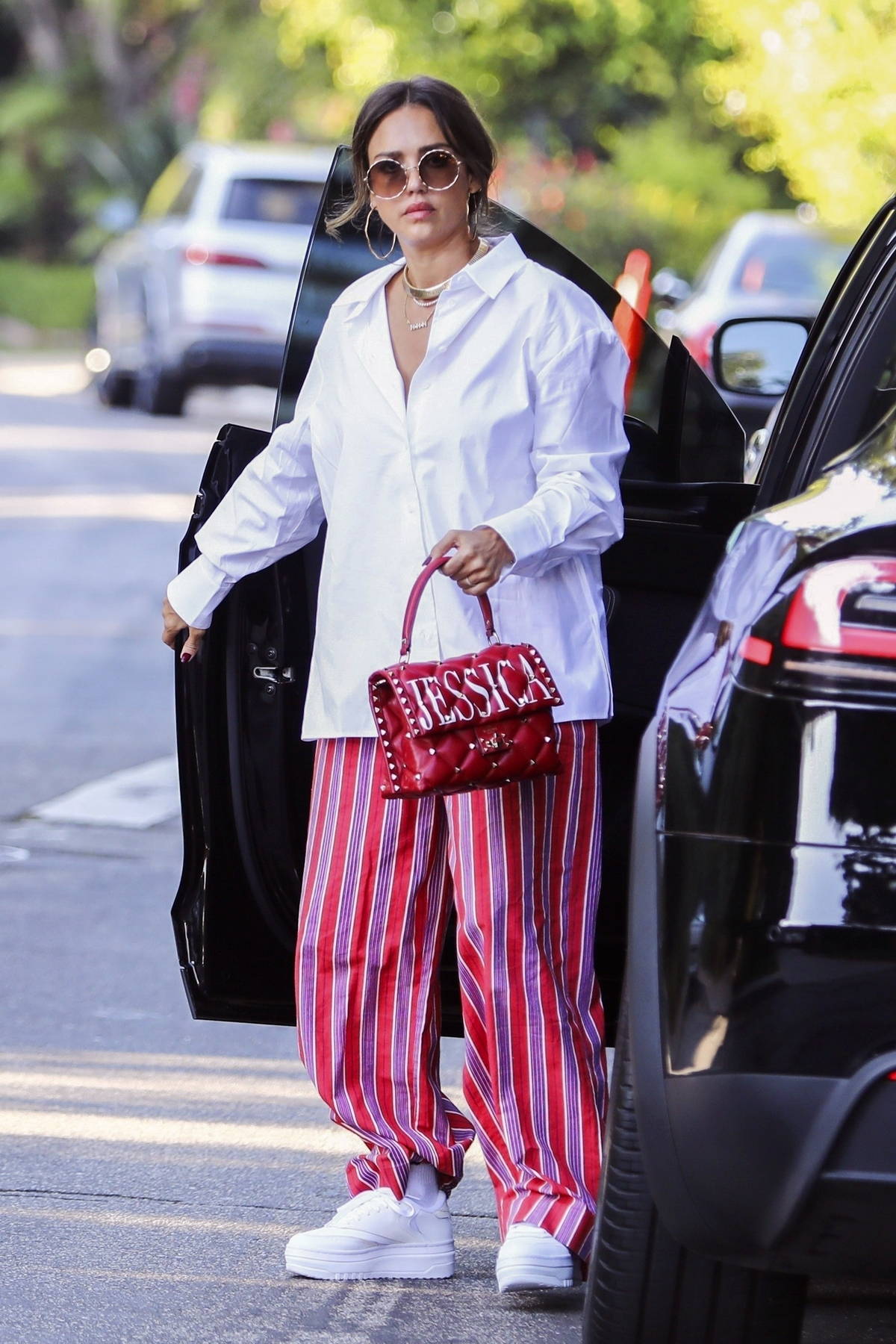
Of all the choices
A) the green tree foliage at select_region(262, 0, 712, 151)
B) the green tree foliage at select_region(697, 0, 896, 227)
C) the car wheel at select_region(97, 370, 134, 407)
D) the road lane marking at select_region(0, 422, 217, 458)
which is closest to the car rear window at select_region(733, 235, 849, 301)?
the green tree foliage at select_region(697, 0, 896, 227)

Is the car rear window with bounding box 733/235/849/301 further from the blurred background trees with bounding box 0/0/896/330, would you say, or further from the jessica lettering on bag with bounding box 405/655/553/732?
the jessica lettering on bag with bounding box 405/655/553/732

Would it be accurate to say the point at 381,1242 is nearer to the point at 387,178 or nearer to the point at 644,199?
the point at 387,178

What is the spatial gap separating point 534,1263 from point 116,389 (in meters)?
16.9

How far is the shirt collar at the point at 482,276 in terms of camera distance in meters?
3.26

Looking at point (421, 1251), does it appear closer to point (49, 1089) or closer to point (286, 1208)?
point (286, 1208)

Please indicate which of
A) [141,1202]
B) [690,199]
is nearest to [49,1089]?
[141,1202]

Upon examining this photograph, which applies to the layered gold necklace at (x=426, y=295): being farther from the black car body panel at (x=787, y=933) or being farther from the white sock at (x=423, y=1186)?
the white sock at (x=423, y=1186)

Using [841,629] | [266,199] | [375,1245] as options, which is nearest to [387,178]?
[841,629]

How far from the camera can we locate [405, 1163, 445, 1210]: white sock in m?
3.43

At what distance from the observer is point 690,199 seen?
2252 centimetres

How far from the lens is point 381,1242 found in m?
3.40

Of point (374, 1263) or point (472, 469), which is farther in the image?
point (374, 1263)

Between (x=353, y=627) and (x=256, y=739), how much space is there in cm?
33

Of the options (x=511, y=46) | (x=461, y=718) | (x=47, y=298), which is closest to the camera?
(x=461, y=718)
